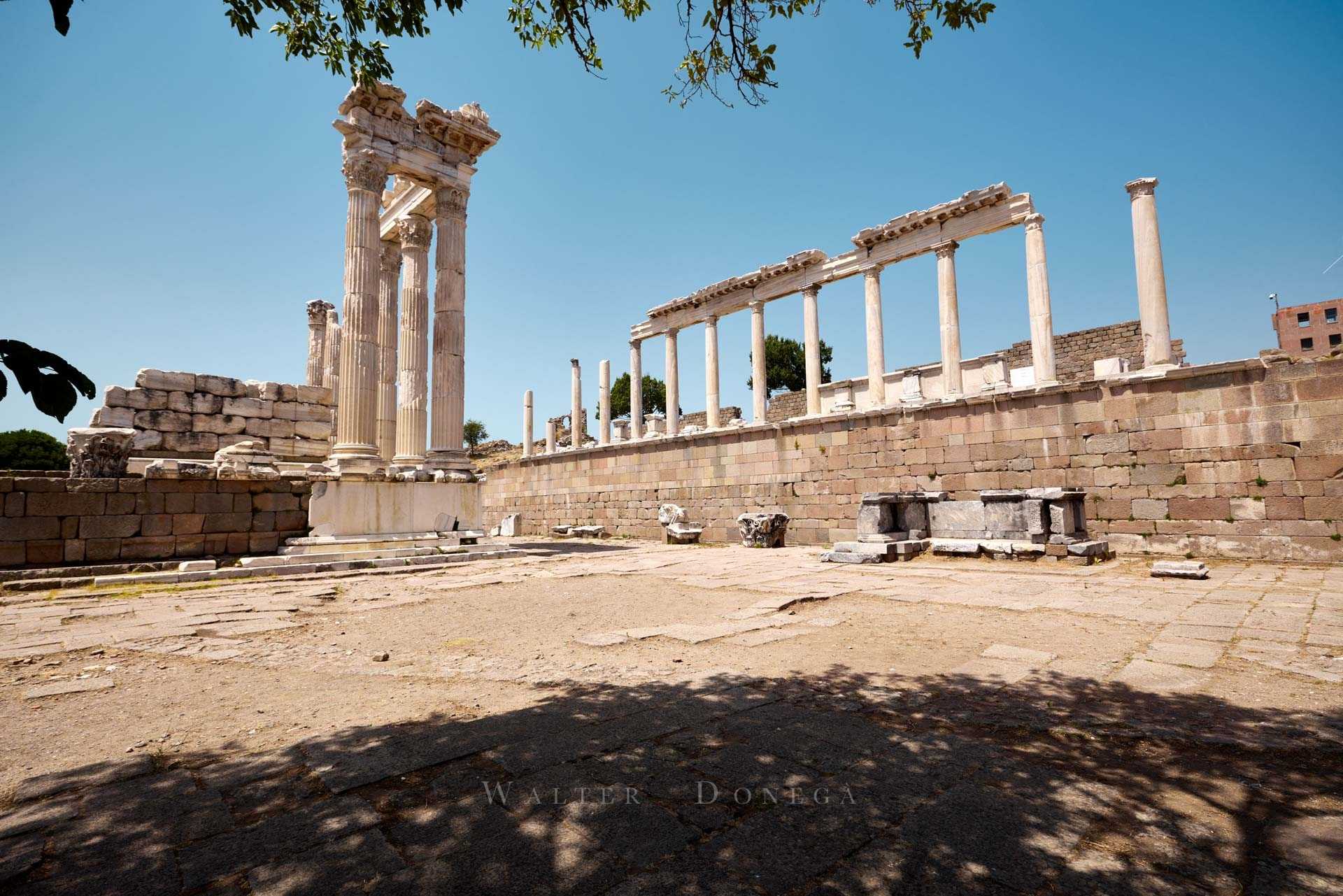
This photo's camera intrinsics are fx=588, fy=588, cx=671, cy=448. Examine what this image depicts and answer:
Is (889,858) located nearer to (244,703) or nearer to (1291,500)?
(244,703)

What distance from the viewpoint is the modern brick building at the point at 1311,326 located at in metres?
41.7

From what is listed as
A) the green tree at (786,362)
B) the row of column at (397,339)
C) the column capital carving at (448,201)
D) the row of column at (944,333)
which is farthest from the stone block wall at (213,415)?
the green tree at (786,362)

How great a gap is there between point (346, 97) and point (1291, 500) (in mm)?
18292

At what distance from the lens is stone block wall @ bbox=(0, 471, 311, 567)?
7914mm

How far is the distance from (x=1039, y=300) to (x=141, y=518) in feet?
57.1

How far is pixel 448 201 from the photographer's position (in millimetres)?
13141

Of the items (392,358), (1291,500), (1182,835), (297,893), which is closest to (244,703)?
(297,893)

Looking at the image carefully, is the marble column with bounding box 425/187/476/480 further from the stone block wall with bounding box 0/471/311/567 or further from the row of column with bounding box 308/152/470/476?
the stone block wall with bounding box 0/471/311/567

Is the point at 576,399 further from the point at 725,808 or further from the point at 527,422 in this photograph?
the point at 725,808

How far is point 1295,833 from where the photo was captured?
73.1 inches

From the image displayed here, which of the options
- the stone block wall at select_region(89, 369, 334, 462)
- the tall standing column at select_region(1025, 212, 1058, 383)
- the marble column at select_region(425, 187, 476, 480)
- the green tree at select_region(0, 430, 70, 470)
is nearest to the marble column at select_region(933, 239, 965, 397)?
the tall standing column at select_region(1025, 212, 1058, 383)

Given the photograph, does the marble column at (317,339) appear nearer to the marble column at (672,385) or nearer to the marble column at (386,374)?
the marble column at (386,374)

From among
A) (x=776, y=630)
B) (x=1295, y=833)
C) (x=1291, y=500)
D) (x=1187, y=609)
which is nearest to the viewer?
(x=1295, y=833)

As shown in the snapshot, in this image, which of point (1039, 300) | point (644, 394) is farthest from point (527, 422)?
point (644, 394)
